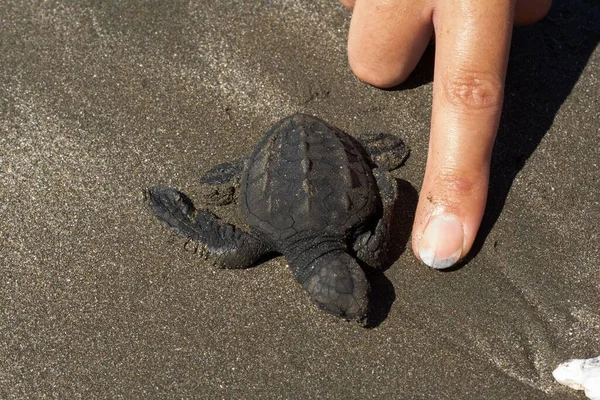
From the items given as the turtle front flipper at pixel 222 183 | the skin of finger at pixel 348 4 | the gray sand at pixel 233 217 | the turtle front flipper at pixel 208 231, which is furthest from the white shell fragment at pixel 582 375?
the skin of finger at pixel 348 4

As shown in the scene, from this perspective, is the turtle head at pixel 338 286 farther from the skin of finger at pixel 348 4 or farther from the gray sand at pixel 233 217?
the skin of finger at pixel 348 4

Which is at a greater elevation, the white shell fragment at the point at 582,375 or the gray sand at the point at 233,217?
the gray sand at the point at 233,217

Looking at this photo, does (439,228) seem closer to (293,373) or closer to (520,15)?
(293,373)

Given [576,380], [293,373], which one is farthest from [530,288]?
[293,373]

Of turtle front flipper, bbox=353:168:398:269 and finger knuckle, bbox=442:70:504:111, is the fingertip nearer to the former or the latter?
turtle front flipper, bbox=353:168:398:269

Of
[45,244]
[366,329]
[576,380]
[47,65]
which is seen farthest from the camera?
[47,65]

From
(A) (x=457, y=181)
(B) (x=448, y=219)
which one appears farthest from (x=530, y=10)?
(B) (x=448, y=219)
